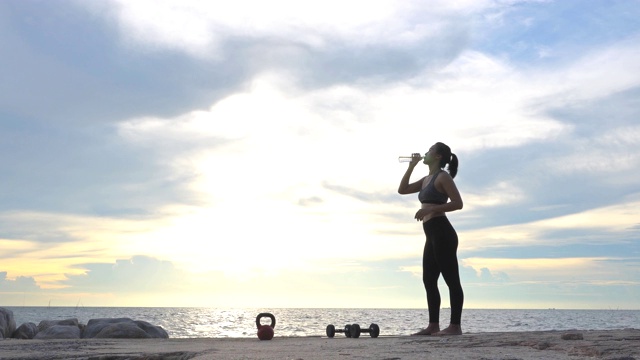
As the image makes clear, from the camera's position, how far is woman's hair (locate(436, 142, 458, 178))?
25.3 feet

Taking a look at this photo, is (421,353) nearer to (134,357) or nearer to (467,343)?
(467,343)

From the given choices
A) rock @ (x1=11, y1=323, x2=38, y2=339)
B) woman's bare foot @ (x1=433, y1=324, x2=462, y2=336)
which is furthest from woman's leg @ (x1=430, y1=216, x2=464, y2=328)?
rock @ (x1=11, y1=323, x2=38, y2=339)

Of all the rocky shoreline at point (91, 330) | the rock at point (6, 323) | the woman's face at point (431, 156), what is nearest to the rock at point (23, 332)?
the rocky shoreline at point (91, 330)

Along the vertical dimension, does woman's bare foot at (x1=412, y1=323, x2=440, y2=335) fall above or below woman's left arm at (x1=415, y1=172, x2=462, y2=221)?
below

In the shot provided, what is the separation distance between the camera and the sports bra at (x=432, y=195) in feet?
24.2

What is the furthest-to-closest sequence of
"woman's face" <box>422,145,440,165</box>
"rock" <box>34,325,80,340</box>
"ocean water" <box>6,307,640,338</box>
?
1. "ocean water" <box>6,307,640,338</box>
2. "rock" <box>34,325,80,340</box>
3. "woman's face" <box>422,145,440,165</box>

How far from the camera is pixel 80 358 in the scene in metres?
5.41

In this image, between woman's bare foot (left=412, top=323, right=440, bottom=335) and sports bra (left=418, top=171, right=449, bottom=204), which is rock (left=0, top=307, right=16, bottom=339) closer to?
woman's bare foot (left=412, top=323, right=440, bottom=335)

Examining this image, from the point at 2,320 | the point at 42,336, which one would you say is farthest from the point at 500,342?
the point at 2,320

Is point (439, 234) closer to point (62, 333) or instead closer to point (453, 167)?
point (453, 167)

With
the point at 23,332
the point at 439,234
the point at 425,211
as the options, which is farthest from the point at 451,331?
the point at 23,332

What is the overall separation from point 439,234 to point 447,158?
1011 mm

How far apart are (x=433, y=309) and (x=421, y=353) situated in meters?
3.19

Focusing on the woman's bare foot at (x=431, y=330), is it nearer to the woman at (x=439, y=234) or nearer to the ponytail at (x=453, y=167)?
the woman at (x=439, y=234)
